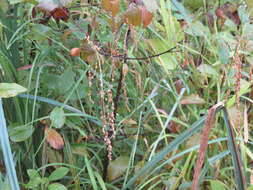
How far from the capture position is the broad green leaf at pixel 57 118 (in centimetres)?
116

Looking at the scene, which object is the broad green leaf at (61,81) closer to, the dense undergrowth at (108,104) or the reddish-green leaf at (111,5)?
the dense undergrowth at (108,104)

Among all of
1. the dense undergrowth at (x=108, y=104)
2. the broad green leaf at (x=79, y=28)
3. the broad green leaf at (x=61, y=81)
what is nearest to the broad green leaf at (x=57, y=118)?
the dense undergrowth at (x=108, y=104)

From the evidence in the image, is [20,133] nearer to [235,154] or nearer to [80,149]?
[80,149]

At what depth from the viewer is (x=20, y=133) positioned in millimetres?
1196

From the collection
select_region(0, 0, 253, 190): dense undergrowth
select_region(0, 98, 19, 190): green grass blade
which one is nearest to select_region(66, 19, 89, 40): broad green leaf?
select_region(0, 0, 253, 190): dense undergrowth

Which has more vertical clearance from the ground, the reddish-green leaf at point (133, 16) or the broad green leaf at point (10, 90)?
the reddish-green leaf at point (133, 16)

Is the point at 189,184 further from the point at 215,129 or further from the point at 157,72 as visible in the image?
the point at 157,72

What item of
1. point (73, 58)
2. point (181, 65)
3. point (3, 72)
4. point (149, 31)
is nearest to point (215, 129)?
point (181, 65)

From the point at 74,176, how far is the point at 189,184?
32cm

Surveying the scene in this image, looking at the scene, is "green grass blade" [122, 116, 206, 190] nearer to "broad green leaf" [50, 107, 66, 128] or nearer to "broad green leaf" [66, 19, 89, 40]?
"broad green leaf" [50, 107, 66, 128]

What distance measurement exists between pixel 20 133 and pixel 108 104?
0.28 meters

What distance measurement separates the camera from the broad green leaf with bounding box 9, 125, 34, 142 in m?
1.18

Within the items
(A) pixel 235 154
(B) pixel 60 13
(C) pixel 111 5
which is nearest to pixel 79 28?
(B) pixel 60 13

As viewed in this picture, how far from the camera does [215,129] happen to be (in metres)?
1.40
